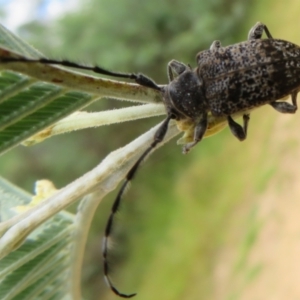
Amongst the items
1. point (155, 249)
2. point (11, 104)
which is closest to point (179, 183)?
point (155, 249)

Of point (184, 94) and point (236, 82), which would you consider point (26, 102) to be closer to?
point (184, 94)

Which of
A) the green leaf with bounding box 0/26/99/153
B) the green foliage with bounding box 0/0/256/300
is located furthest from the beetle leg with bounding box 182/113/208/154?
the green foliage with bounding box 0/0/256/300

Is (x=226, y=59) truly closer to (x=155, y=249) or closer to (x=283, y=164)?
(x=283, y=164)

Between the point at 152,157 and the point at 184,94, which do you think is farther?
the point at 152,157

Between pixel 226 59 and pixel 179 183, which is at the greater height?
pixel 179 183

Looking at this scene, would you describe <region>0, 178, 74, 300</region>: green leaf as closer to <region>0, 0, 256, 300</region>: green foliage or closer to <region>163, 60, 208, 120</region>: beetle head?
<region>163, 60, 208, 120</region>: beetle head

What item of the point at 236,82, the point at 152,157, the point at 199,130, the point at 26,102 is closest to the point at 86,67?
the point at 26,102

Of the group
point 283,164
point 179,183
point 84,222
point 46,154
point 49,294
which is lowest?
point 49,294

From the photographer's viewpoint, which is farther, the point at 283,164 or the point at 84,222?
the point at 283,164

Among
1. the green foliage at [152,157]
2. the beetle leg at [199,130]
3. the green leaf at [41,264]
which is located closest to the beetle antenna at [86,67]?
the beetle leg at [199,130]
